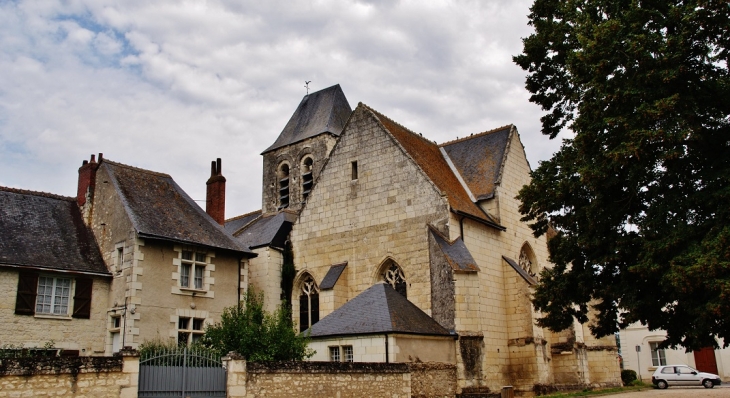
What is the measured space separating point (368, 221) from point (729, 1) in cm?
1277

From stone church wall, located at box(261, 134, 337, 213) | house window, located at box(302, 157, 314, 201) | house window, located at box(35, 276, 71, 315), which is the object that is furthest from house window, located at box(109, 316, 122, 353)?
Answer: house window, located at box(302, 157, 314, 201)

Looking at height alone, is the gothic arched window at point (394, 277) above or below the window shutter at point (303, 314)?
above

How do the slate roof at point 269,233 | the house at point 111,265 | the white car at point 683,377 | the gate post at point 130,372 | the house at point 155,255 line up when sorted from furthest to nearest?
the white car at point 683,377 → the slate roof at point 269,233 → the house at point 155,255 → the house at point 111,265 → the gate post at point 130,372

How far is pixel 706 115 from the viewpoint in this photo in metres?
12.7

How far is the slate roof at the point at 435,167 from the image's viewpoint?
21.3 meters

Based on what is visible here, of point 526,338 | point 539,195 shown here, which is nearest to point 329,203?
point 526,338

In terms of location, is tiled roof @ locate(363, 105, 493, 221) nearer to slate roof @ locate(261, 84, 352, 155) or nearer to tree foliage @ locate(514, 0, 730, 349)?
tree foliage @ locate(514, 0, 730, 349)

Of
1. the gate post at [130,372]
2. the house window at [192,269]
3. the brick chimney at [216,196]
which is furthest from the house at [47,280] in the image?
the gate post at [130,372]

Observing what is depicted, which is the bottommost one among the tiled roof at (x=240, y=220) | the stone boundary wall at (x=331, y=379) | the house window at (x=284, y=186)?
the stone boundary wall at (x=331, y=379)

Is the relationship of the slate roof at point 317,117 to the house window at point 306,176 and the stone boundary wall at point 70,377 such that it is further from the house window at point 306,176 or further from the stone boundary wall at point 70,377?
the stone boundary wall at point 70,377

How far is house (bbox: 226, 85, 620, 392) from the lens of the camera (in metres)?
18.7

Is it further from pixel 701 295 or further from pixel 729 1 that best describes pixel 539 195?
pixel 729 1

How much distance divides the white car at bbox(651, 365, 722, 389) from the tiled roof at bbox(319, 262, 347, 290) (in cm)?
1382

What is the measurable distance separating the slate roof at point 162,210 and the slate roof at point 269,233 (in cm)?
231
